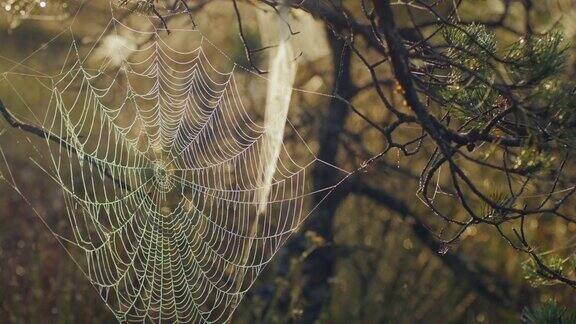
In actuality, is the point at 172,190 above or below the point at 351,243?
below

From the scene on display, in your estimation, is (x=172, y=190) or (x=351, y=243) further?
(x=351, y=243)

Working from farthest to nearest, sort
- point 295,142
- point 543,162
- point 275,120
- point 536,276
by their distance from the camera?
point 295,142 → point 275,120 → point 536,276 → point 543,162

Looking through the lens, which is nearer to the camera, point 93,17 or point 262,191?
point 262,191

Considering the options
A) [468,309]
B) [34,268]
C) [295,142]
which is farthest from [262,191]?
[468,309]

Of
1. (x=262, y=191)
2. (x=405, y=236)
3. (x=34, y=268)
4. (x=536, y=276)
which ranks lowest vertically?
(x=34, y=268)

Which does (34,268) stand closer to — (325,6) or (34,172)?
(34,172)

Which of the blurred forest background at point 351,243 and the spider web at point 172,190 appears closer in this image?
the spider web at point 172,190

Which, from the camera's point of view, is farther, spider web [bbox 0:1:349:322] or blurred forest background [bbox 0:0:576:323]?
blurred forest background [bbox 0:0:576:323]

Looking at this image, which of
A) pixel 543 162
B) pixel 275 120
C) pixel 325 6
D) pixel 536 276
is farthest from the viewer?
pixel 275 120
